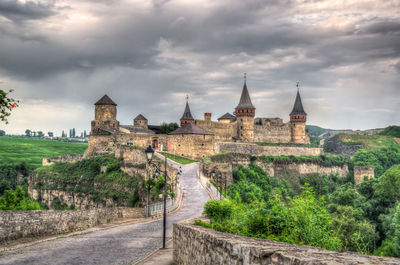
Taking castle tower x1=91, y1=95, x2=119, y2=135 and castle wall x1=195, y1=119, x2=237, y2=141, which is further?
castle wall x1=195, y1=119, x2=237, y2=141

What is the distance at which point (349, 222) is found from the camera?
41.9 m

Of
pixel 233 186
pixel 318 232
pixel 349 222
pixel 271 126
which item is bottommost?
pixel 349 222

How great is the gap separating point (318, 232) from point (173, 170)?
31.0 m

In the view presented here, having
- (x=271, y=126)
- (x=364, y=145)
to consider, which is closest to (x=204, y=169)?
(x=271, y=126)

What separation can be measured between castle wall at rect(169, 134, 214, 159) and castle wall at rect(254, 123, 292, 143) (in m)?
27.2

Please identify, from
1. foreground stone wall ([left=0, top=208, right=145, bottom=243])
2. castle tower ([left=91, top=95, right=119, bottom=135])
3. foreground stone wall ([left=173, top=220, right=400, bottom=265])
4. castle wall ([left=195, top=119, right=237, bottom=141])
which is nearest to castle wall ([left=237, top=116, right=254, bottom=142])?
castle wall ([left=195, top=119, right=237, bottom=141])

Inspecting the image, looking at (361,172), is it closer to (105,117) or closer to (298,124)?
(298,124)

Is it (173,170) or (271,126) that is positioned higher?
(271,126)

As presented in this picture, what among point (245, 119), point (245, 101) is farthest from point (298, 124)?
point (245, 101)

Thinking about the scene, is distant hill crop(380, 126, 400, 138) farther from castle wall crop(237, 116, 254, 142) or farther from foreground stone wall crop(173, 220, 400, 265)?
foreground stone wall crop(173, 220, 400, 265)

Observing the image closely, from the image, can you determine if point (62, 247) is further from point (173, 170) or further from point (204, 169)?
point (204, 169)

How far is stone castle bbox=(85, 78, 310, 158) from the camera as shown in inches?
2315

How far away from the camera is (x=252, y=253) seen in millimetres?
5910

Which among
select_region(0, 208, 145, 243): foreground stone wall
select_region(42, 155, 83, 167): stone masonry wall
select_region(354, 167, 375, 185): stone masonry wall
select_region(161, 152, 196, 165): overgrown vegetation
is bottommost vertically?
select_region(354, 167, 375, 185): stone masonry wall
